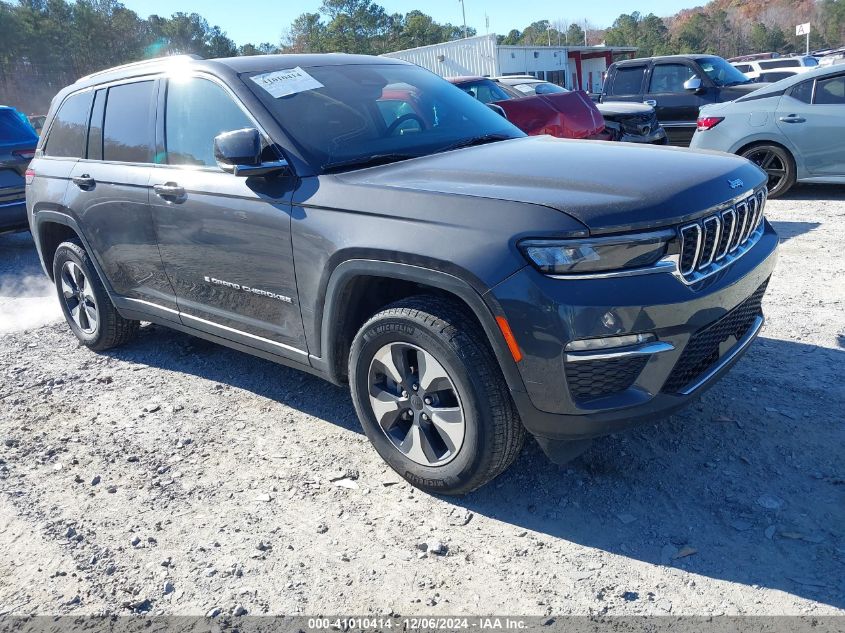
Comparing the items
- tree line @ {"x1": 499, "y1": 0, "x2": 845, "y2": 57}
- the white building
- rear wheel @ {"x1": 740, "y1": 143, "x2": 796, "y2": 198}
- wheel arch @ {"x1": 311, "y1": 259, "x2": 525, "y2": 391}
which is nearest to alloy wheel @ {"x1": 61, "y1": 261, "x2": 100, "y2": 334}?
wheel arch @ {"x1": 311, "y1": 259, "x2": 525, "y2": 391}

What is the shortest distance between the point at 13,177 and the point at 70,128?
4.37 m

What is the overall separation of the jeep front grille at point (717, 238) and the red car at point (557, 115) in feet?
18.1

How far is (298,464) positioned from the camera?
3393 mm

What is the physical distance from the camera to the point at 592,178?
2711 millimetres

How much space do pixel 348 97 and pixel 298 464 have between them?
1.85m

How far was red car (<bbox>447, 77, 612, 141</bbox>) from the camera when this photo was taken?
854 centimetres

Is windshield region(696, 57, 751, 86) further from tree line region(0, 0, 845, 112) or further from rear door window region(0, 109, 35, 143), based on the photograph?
tree line region(0, 0, 845, 112)

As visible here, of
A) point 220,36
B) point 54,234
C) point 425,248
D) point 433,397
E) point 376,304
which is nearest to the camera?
point 425,248

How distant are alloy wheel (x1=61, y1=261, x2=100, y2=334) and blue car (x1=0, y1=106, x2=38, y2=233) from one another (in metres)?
3.89

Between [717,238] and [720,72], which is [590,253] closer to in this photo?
[717,238]

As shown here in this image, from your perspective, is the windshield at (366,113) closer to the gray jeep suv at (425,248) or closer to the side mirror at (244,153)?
the gray jeep suv at (425,248)

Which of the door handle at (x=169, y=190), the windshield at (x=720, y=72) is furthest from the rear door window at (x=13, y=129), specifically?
the windshield at (x=720, y=72)

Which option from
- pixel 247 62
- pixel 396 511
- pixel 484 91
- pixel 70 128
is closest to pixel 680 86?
pixel 484 91

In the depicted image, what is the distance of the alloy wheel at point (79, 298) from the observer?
4918mm
